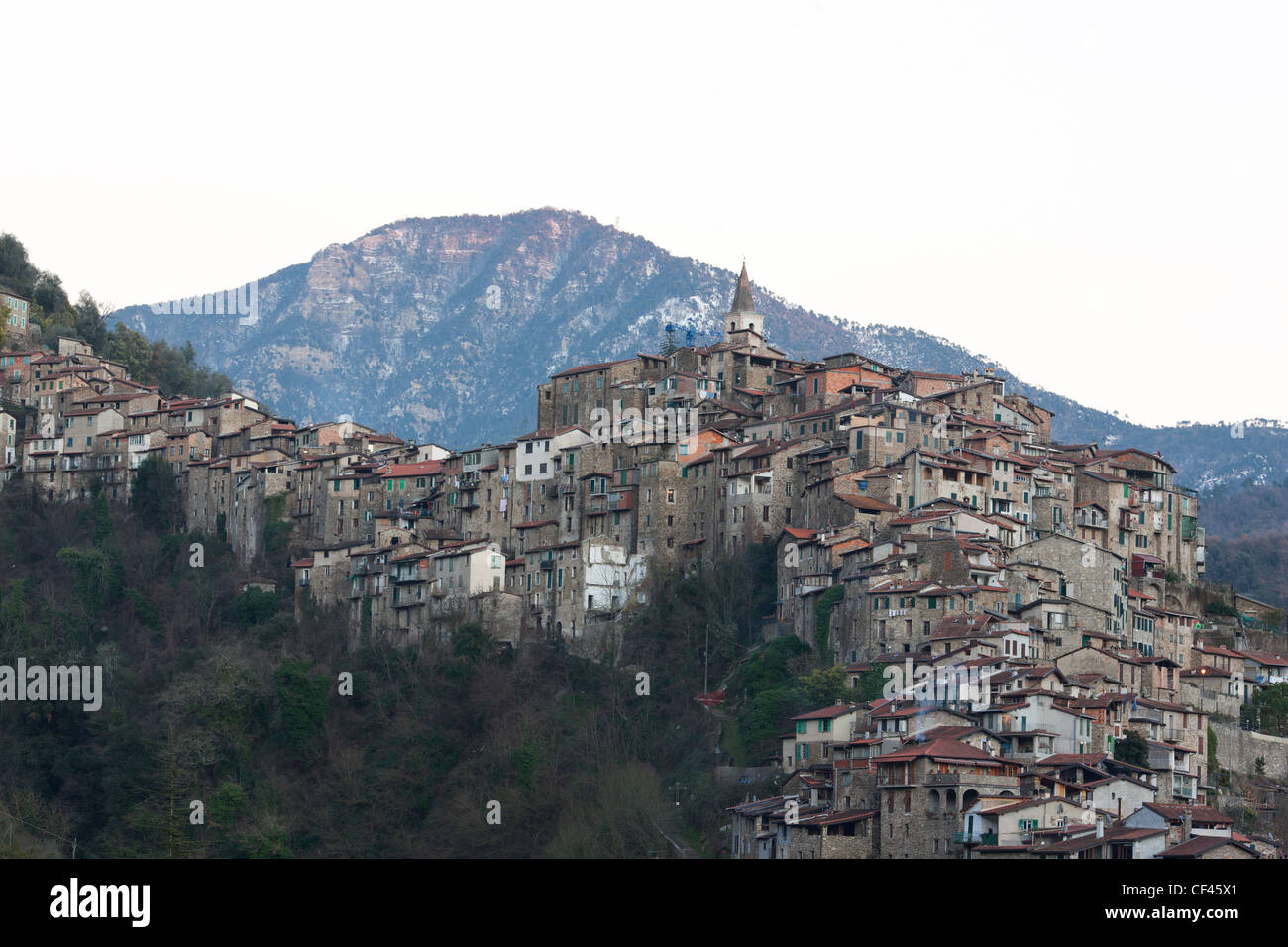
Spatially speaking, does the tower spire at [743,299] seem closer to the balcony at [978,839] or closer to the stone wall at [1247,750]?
the stone wall at [1247,750]

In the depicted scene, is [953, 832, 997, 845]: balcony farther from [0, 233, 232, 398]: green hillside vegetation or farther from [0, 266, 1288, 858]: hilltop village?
[0, 233, 232, 398]: green hillside vegetation

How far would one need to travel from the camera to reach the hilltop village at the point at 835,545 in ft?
200

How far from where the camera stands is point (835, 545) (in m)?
72.8

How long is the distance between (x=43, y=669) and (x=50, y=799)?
7829mm

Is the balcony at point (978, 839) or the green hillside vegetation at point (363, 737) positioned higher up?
the green hillside vegetation at point (363, 737)

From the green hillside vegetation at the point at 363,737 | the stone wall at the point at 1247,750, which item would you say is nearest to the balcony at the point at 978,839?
the green hillside vegetation at the point at 363,737

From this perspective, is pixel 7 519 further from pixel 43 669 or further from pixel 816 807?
pixel 816 807

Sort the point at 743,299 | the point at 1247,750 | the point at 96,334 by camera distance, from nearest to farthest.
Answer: the point at 1247,750, the point at 743,299, the point at 96,334

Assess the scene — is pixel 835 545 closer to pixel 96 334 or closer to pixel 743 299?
pixel 743 299

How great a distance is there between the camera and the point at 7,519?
320ft

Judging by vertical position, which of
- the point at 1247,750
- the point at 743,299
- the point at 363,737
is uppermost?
the point at 743,299

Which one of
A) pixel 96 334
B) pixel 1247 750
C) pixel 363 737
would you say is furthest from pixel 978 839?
pixel 96 334

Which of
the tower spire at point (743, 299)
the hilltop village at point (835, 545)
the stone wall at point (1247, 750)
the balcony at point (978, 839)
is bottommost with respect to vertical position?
the balcony at point (978, 839)
